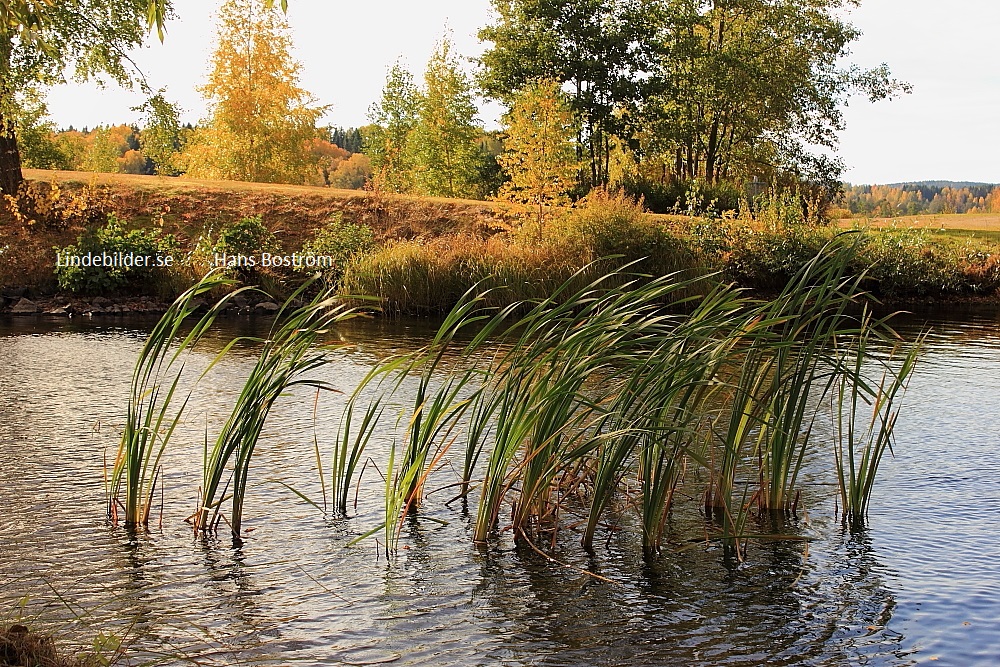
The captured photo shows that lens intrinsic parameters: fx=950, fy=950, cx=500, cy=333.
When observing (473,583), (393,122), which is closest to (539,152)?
(473,583)

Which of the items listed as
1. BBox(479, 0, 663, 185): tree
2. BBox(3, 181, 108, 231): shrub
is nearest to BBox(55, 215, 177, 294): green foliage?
BBox(3, 181, 108, 231): shrub

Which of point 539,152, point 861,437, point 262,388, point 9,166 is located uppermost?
point 539,152

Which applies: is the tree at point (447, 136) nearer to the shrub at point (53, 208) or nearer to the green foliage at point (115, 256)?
the shrub at point (53, 208)

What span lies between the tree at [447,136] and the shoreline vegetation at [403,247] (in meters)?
19.9

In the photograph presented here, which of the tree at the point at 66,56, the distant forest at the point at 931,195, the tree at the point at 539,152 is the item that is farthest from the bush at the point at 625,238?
the distant forest at the point at 931,195

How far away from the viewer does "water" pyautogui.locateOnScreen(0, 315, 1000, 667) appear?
14.3ft

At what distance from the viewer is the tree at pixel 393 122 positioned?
53156mm

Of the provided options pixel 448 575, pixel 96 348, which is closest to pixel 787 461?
pixel 448 575

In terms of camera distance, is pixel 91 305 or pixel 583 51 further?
pixel 583 51

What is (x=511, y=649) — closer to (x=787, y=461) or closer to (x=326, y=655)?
(x=326, y=655)

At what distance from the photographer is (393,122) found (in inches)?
2116

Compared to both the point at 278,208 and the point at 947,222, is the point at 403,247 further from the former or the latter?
the point at 947,222

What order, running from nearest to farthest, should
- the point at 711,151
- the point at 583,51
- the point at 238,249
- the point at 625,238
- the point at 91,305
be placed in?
the point at 91,305 < the point at 625,238 < the point at 238,249 < the point at 583,51 < the point at 711,151

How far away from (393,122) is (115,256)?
3544 centimetres
